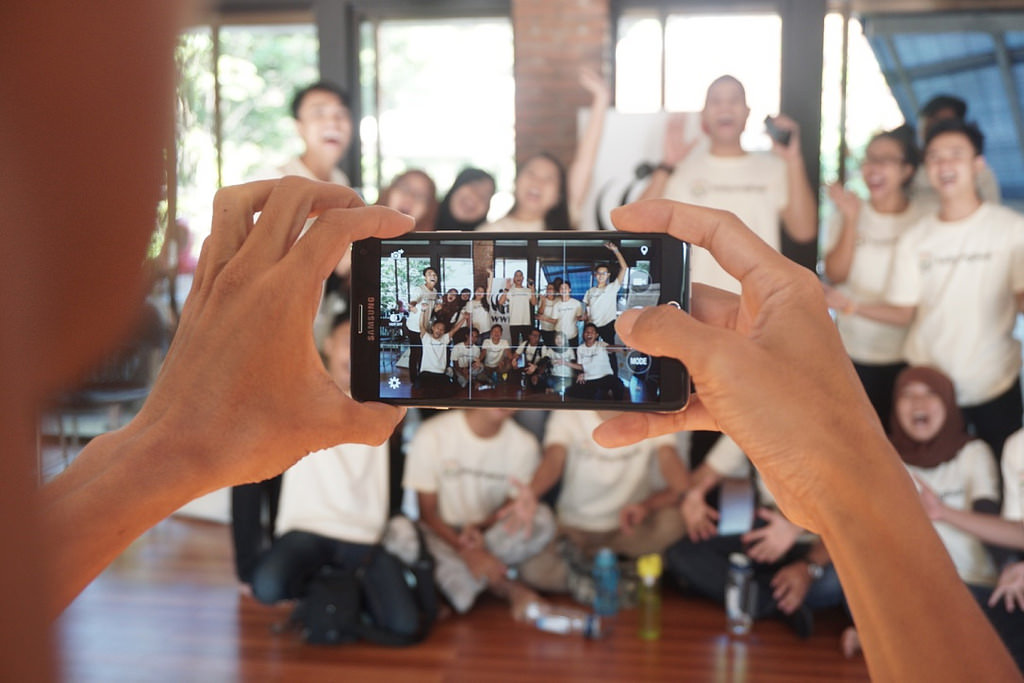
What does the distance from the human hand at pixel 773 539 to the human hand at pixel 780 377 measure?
2.22m

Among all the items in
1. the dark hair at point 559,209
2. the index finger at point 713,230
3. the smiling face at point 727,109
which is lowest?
the index finger at point 713,230

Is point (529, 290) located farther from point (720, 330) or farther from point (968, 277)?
point (968, 277)

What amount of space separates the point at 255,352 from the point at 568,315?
0.44 m

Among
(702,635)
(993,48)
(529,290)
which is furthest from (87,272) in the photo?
(993,48)

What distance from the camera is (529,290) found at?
40.7 inches

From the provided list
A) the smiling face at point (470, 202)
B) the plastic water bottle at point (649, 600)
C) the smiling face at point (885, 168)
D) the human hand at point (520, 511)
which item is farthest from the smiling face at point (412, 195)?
the smiling face at point (885, 168)

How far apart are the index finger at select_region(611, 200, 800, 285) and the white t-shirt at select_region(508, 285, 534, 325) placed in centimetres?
19

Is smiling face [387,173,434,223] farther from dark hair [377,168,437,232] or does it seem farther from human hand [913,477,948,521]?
human hand [913,477,948,521]

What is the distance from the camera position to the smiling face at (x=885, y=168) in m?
3.03

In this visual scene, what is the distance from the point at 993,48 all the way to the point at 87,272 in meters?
4.17

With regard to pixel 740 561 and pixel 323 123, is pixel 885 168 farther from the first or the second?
pixel 323 123

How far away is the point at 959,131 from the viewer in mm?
2793

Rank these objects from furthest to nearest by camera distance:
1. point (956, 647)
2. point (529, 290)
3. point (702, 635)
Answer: point (702, 635), point (529, 290), point (956, 647)

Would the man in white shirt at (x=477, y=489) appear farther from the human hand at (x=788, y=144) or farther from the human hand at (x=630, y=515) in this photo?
the human hand at (x=788, y=144)
